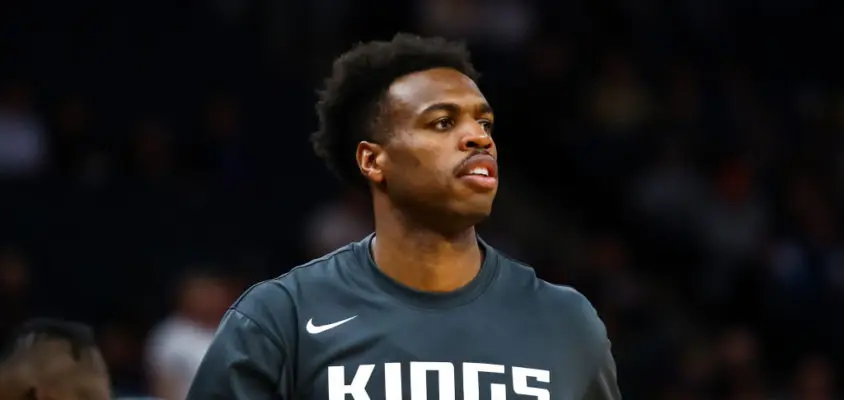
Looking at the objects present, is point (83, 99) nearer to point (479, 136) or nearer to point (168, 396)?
point (168, 396)

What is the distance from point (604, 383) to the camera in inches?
129

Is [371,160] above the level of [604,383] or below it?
above

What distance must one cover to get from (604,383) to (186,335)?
3.83 meters

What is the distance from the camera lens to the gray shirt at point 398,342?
3.08 m

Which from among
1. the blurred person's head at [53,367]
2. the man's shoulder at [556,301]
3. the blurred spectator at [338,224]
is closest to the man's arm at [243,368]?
the blurred person's head at [53,367]

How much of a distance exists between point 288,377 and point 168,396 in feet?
12.0

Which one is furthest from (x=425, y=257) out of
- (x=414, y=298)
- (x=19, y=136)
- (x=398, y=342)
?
(x=19, y=136)

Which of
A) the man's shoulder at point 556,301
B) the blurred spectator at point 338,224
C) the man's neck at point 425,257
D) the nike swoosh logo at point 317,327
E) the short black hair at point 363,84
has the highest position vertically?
the blurred spectator at point 338,224

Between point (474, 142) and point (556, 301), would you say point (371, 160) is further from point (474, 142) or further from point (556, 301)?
point (556, 301)

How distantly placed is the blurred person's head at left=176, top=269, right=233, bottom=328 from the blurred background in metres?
0.01

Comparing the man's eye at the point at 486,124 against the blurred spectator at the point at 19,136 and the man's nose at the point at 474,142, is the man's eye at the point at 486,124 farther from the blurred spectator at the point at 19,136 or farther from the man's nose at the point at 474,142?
the blurred spectator at the point at 19,136

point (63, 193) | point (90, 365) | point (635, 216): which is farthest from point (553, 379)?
point (635, 216)

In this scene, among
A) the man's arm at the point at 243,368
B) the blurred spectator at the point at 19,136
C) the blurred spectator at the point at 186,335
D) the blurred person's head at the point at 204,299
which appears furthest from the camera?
the blurred spectator at the point at 19,136

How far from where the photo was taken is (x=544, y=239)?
981 cm
